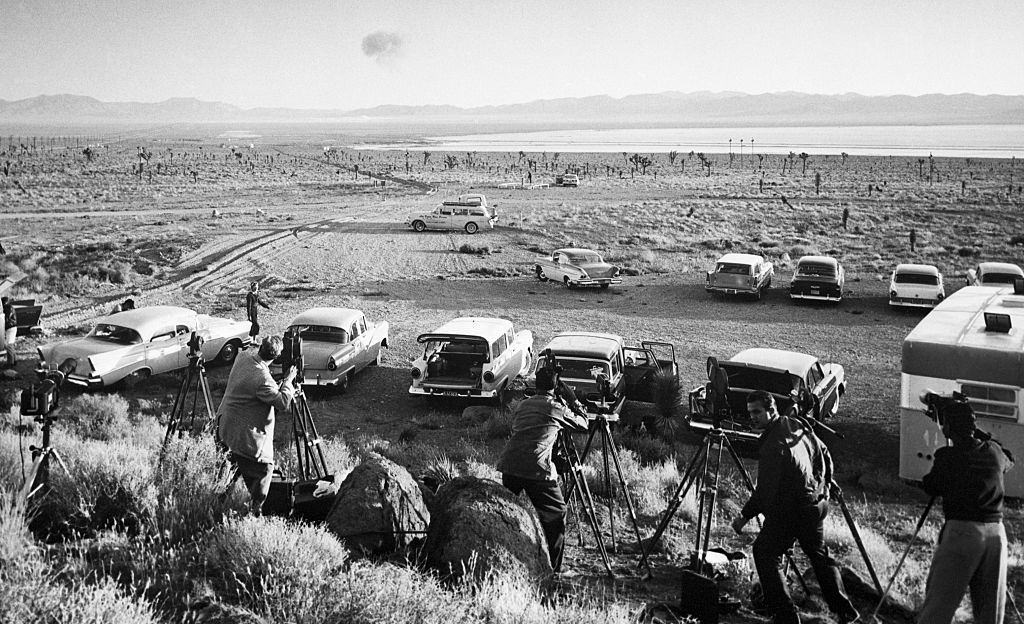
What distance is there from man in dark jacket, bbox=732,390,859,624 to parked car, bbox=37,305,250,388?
1223 centimetres

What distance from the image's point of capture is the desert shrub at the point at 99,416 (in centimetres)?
1173

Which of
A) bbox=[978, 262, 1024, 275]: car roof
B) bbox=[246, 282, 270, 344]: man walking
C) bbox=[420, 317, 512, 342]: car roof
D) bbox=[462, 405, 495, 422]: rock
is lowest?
bbox=[462, 405, 495, 422]: rock

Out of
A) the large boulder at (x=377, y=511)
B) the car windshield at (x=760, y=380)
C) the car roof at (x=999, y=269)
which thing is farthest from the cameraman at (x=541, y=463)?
the car roof at (x=999, y=269)

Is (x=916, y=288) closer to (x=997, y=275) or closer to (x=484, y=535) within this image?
(x=997, y=275)

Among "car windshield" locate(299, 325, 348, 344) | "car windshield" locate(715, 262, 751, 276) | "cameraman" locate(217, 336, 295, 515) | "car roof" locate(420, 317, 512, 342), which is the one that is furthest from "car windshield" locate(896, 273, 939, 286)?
"cameraman" locate(217, 336, 295, 515)

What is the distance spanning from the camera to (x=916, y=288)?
23297 mm

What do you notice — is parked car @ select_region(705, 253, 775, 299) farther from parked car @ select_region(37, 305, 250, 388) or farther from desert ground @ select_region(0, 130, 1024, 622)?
parked car @ select_region(37, 305, 250, 388)

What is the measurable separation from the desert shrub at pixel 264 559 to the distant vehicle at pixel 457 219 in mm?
34778

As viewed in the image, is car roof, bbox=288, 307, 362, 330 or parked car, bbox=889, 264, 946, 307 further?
parked car, bbox=889, 264, 946, 307

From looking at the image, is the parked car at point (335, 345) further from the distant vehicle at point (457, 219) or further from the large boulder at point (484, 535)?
the distant vehicle at point (457, 219)

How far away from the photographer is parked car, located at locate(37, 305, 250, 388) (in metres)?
14.6

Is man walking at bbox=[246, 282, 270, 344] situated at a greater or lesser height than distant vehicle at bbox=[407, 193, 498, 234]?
lesser

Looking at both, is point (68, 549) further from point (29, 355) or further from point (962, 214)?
point (962, 214)

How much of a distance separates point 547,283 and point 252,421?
69.6 ft
